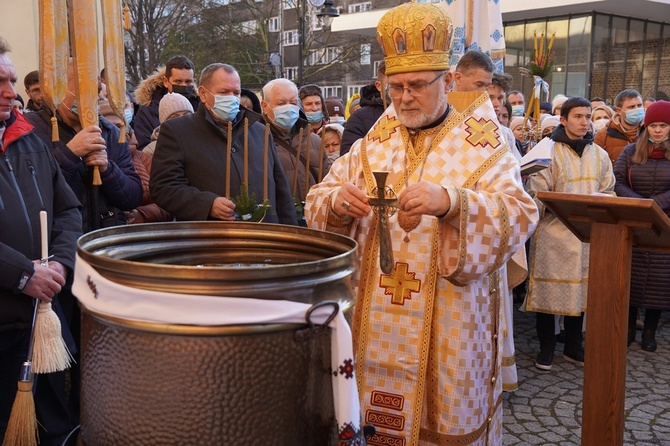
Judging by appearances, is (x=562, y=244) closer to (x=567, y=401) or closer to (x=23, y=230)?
(x=567, y=401)

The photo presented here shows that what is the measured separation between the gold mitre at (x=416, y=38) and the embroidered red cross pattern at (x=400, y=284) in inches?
28.3

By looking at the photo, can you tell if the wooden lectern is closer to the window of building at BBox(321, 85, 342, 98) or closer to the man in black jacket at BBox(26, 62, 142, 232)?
the man in black jacket at BBox(26, 62, 142, 232)

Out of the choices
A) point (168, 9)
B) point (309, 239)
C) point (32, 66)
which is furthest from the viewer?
point (168, 9)

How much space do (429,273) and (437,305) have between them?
4.7 inches

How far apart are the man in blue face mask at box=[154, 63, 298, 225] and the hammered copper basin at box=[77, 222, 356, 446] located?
223 cm

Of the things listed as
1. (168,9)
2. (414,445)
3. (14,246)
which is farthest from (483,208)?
(168,9)

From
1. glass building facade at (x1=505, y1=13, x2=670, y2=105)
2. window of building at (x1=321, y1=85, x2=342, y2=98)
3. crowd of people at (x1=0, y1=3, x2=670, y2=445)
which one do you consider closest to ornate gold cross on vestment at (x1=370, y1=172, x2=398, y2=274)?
crowd of people at (x1=0, y1=3, x2=670, y2=445)

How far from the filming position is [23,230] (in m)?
2.77

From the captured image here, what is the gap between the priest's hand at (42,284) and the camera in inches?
103

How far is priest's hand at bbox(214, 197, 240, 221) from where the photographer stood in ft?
11.4

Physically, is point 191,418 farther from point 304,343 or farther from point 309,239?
point 309,239

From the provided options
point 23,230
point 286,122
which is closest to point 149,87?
point 286,122

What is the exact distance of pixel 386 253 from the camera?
2143 millimetres

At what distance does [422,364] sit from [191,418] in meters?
1.25
